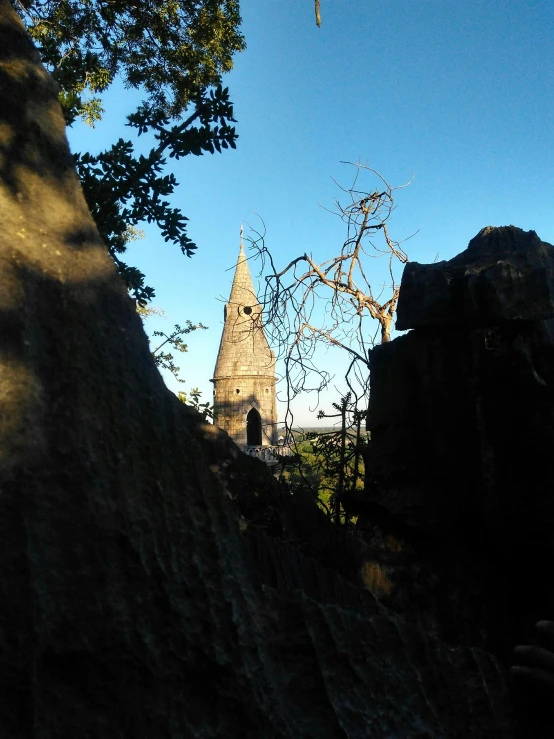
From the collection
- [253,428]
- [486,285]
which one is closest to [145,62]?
[486,285]

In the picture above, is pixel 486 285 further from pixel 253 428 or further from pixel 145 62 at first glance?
pixel 253 428

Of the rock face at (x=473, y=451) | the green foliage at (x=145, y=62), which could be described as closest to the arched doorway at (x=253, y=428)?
the green foliage at (x=145, y=62)

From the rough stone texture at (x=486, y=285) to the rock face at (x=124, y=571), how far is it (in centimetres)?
137

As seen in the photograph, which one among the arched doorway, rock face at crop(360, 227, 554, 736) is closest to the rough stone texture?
rock face at crop(360, 227, 554, 736)

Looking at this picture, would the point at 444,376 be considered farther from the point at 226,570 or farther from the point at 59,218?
the point at 59,218

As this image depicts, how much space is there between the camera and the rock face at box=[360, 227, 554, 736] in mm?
2436

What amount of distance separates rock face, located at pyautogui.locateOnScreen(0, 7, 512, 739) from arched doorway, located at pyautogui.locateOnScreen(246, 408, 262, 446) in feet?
67.9

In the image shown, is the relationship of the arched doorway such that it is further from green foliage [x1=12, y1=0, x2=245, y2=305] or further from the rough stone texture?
the rough stone texture

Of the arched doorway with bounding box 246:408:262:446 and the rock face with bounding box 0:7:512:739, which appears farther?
the arched doorway with bounding box 246:408:262:446

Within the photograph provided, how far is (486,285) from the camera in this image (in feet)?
8.14

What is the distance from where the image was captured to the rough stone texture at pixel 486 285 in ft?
7.88

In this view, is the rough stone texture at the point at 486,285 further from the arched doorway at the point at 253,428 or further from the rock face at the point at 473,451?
the arched doorway at the point at 253,428

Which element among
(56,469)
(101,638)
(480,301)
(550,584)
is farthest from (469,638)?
(56,469)

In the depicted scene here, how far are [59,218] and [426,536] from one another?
6.96 feet
